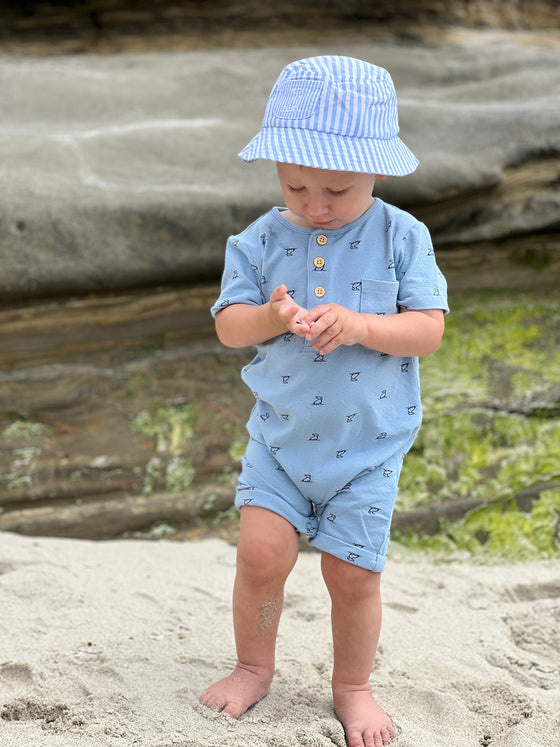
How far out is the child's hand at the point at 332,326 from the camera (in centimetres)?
155

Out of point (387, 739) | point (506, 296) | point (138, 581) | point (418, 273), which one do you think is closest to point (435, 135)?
point (506, 296)

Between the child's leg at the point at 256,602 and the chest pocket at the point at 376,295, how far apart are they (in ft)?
1.56

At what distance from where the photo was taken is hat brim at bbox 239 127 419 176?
1.57 meters

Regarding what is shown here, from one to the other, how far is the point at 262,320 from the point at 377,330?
0.75 ft

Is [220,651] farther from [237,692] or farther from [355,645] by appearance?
[355,645]

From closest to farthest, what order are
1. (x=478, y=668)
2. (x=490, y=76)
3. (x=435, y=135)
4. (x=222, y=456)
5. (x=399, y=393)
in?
1. (x=399, y=393)
2. (x=478, y=668)
3. (x=222, y=456)
4. (x=435, y=135)
5. (x=490, y=76)

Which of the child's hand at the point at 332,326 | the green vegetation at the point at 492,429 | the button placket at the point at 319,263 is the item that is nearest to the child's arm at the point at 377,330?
the child's hand at the point at 332,326

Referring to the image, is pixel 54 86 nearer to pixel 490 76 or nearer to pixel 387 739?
pixel 490 76

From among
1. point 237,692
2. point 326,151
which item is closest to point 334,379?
point 326,151

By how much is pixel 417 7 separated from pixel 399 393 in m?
3.37

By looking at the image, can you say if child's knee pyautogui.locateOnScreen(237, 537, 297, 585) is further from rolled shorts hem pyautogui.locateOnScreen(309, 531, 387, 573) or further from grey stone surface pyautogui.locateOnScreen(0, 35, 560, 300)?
grey stone surface pyautogui.locateOnScreen(0, 35, 560, 300)

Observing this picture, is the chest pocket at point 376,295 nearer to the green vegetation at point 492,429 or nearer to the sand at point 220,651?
the sand at point 220,651

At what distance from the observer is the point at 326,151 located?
1577 millimetres

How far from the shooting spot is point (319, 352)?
1.74 m
